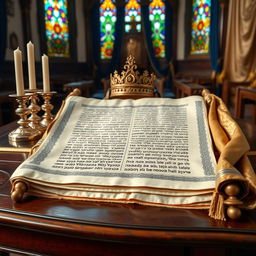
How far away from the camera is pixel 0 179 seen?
62cm

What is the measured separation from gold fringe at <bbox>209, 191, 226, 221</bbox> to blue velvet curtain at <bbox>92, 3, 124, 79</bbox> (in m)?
7.38

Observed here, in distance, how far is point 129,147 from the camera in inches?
23.5

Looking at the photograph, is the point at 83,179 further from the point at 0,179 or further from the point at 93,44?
the point at 93,44

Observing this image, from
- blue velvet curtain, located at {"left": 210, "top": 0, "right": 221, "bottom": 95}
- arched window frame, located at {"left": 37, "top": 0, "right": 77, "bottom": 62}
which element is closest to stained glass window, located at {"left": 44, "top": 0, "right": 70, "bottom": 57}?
arched window frame, located at {"left": 37, "top": 0, "right": 77, "bottom": 62}

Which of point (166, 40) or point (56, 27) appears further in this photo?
point (166, 40)

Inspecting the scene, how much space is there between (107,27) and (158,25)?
1.48 metres

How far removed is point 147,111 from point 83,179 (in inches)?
11.8

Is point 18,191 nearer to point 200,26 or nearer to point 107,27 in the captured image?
point 200,26

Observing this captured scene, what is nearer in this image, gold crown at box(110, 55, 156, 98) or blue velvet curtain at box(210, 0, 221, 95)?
gold crown at box(110, 55, 156, 98)

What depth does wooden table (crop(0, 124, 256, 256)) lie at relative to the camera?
1.27 feet

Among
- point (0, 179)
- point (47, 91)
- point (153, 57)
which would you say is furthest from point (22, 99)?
point (153, 57)

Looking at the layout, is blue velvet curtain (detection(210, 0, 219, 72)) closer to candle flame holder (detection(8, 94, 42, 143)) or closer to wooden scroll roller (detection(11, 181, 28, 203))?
candle flame holder (detection(8, 94, 42, 143))

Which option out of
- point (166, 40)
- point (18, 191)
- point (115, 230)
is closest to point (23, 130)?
point (18, 191)

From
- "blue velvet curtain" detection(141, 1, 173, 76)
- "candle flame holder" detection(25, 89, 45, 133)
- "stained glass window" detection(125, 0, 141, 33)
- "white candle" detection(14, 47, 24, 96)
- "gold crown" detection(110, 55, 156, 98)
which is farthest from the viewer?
"stained glass window" detection(125, 0, 141, 33)
